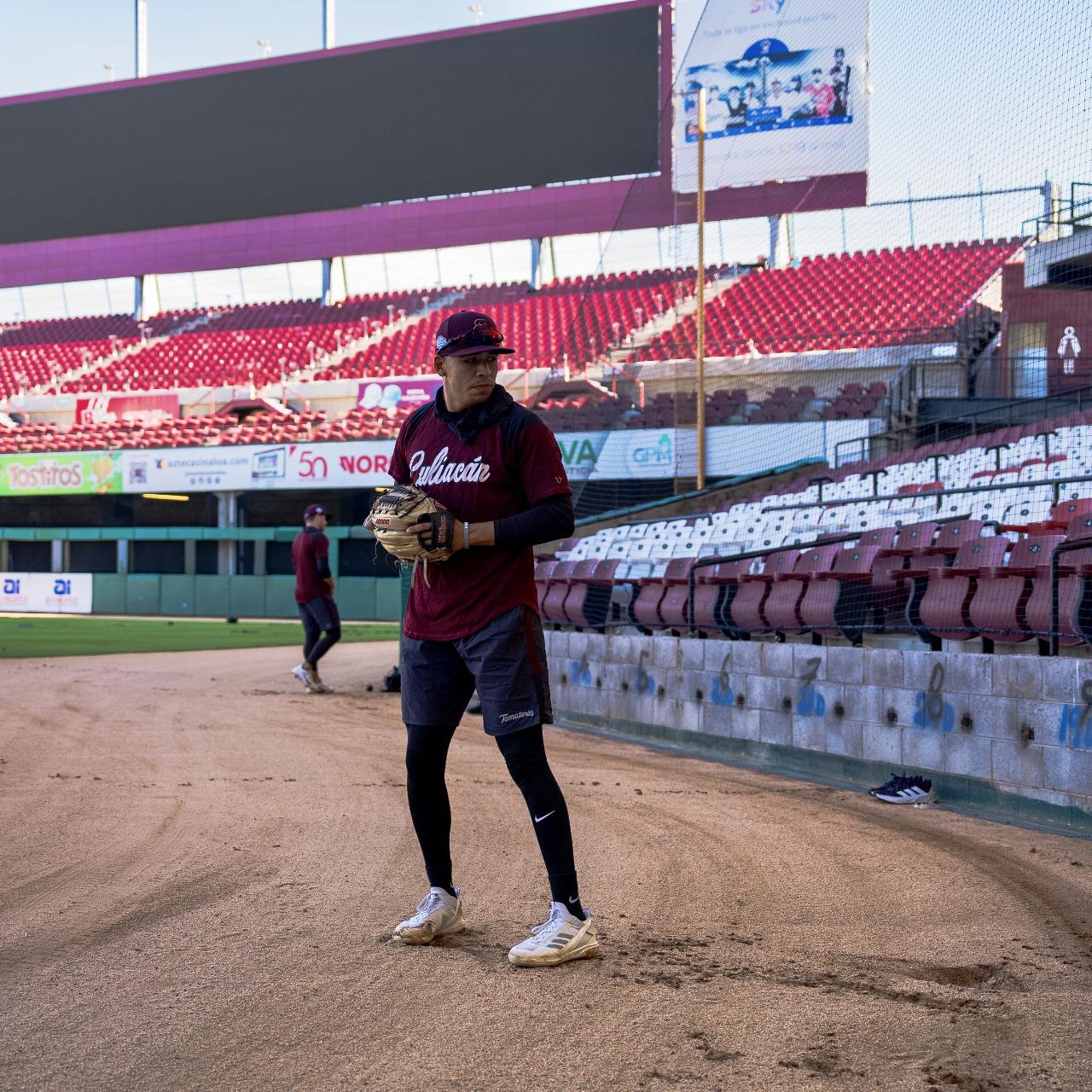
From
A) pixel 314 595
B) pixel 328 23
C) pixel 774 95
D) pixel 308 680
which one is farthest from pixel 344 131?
pixel 308 680

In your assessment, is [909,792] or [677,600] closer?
[909,792]

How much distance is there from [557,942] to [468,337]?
1.79 metres

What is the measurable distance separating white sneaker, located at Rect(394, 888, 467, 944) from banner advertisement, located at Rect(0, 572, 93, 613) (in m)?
30.7

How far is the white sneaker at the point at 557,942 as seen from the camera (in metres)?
3.64

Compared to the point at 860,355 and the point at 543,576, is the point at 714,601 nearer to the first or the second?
the point at 543,576

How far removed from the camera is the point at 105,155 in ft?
136

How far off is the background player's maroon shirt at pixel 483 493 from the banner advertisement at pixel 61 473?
30082mm

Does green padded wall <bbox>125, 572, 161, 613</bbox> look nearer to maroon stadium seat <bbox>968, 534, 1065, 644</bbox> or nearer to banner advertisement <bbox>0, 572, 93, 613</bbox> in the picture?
banner advertisement <bbox>0, 572, 93, 613</bbox>

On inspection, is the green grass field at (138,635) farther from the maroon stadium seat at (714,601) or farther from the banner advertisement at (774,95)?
the banner advertisement at (774,95)

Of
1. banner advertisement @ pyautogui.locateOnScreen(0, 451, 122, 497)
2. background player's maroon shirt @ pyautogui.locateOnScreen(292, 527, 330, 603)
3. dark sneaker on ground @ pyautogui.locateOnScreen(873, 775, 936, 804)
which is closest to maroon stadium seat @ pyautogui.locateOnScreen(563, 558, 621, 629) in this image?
background player's maroon shirt @ pyautogui.locateOnScreen(292, 527, 330, 603)

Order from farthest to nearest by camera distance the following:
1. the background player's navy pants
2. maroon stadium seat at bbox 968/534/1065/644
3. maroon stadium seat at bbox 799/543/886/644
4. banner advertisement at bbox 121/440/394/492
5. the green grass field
Answer: banner advertisement at bbox 121/440/394/492 → the green grass field → the background player's navy pants → maroon stadium seat at bbox 799/543/886/644 → maroon stadium seat at bbox 968/534/1065/644

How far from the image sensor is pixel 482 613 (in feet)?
12.8

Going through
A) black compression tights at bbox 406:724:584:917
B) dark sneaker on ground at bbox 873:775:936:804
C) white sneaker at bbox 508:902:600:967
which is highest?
black compression tights at bbox 406:724:584:917

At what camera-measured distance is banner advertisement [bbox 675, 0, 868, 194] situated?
94.5 ft
